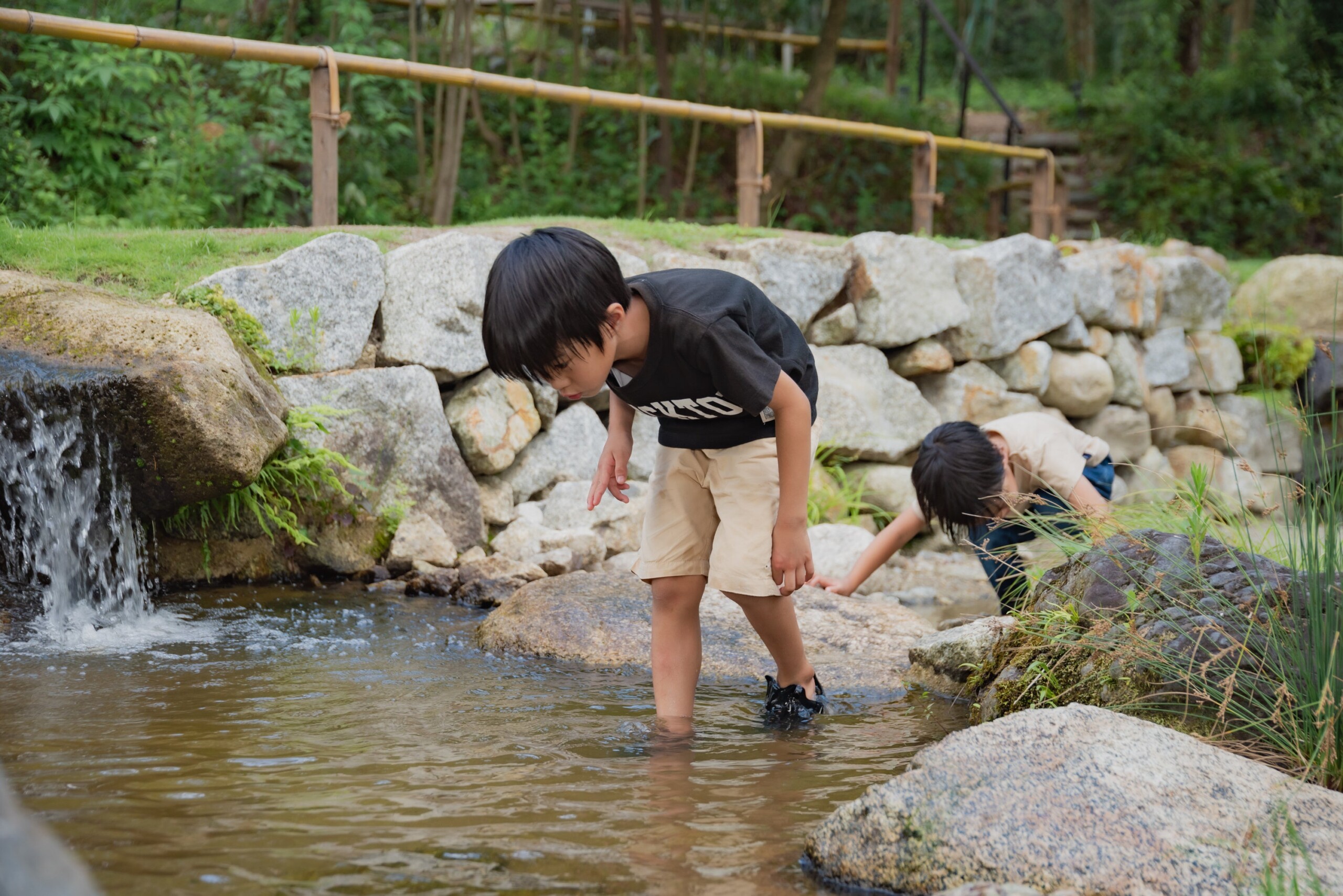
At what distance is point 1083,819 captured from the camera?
1.90 meters

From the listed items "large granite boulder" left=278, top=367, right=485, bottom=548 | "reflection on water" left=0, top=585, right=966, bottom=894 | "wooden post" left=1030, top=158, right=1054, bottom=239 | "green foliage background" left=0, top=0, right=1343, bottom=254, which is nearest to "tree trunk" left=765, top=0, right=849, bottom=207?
"green foliage background" left=0, top=0, right=1343, bottom=254

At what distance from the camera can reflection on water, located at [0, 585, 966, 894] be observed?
1.89m

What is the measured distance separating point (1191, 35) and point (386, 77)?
12.0 metres

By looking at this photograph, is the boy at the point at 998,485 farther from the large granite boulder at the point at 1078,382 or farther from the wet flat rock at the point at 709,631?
the large granite boulder at the point at 1078,382

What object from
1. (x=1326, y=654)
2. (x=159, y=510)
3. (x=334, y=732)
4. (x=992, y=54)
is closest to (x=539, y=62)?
(x=159, y=510)

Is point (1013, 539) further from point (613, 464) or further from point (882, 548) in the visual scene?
point (613, 464)

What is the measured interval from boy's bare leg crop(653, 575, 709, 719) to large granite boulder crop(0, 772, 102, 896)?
1981 mm

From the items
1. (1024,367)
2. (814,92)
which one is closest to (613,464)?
(1024,367)

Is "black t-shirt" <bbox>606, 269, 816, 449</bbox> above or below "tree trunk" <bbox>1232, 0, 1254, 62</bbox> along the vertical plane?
below

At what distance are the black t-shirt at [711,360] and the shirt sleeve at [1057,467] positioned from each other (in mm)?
1445

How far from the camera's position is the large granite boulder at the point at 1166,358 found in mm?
7953

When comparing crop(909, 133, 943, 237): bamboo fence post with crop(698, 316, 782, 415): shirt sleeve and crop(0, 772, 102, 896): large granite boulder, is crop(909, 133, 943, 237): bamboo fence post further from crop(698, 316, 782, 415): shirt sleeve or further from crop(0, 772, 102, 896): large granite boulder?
crop(0, 772, 102, 896): large granite boulder

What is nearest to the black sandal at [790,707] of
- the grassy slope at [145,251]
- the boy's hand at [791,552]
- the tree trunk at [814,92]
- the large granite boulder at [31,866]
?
the boy's hand at [791,552]

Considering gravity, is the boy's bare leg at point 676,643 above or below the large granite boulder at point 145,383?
below
